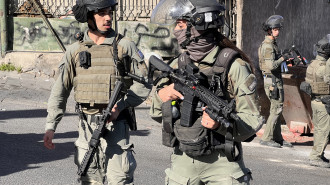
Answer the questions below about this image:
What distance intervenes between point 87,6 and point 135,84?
0.76 meters

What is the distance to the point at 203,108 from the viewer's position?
3.94 m

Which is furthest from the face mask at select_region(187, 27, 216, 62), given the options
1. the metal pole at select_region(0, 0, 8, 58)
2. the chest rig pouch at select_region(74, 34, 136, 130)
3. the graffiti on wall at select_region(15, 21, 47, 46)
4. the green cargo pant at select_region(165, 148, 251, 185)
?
the metal pole at select_region(0, 0, 8, 58)

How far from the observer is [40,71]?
14.2 metres

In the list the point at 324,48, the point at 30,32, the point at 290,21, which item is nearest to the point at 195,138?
the point at 324,48

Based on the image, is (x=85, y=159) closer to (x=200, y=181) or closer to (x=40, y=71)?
(x=200, y=181)

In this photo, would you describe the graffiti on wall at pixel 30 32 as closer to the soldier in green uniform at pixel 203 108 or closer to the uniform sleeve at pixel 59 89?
the uniform sleeve at pixel 59 89

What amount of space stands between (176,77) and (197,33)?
0.32 meters

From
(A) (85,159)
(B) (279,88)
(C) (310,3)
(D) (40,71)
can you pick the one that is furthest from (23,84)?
(A) (85,159)

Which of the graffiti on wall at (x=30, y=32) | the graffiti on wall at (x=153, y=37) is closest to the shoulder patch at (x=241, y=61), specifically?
the graffiti on wall at (x=153, y=37)

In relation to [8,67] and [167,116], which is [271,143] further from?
[8,67]

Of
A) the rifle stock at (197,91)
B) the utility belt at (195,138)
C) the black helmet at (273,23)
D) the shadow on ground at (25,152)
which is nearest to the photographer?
the rifle stock at (197,91)

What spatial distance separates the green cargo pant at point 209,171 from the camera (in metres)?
4.09

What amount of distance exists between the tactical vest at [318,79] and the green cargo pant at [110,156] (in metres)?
4.53

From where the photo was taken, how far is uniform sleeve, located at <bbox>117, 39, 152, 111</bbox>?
5312 mm
